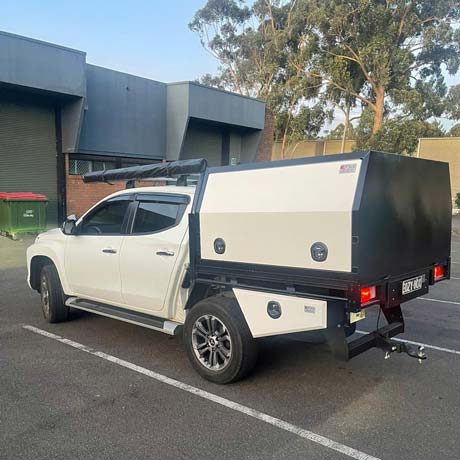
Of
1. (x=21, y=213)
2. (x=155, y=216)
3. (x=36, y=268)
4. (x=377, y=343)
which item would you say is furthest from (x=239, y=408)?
(x=21, y=213)

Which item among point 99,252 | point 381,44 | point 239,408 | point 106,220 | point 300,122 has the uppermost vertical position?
point 381,44

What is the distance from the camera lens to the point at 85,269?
5.67m

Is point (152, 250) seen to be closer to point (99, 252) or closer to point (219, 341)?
point (99, 252)

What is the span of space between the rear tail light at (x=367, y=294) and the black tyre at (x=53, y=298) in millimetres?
4016

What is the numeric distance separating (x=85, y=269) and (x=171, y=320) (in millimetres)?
1460

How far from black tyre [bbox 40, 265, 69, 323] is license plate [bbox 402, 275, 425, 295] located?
4165mm

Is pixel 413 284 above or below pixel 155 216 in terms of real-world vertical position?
below

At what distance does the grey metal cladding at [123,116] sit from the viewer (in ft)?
53.3

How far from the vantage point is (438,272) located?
4656mm

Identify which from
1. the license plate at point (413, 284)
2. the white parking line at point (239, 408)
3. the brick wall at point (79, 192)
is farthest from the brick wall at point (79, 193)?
the license plate at point (413, 284)

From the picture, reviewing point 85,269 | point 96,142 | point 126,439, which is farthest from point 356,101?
point 126,439

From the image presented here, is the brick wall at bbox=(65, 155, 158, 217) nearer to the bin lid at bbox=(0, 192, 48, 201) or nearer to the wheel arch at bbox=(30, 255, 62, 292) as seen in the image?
the bin lid at bbox=(0, 192, 48, 201)

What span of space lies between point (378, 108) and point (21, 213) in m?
24.6

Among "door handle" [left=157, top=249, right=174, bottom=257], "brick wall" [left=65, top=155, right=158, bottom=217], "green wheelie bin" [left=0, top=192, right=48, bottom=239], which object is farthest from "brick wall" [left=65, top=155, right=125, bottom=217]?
"door handle" [left=157, top=249, right=174, bottom=257]
